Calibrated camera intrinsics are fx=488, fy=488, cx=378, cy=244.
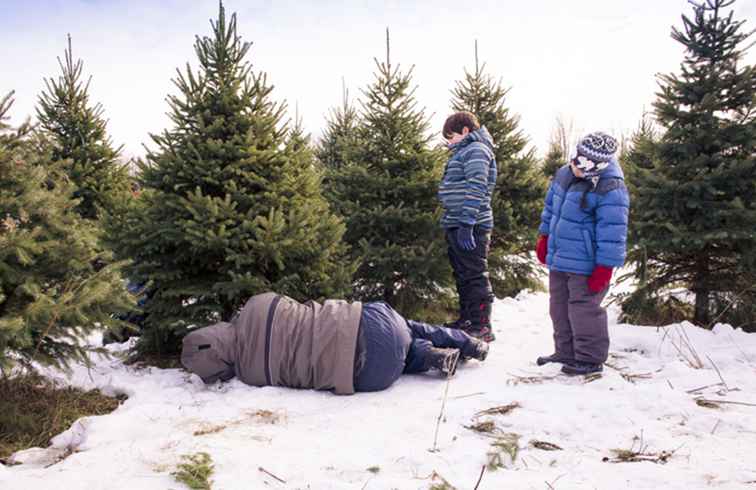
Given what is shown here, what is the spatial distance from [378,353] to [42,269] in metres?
2.46

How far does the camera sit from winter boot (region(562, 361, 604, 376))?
4.29m

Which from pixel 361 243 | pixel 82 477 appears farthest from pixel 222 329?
pixel 361 243

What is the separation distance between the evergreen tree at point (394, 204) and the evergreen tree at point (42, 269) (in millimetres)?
3288

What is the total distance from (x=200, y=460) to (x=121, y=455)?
0.48 meters

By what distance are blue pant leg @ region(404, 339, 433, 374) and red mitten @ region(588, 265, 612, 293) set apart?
1.51m

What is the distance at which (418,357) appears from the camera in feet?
13.6

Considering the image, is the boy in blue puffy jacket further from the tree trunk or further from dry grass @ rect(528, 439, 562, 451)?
the tree trunk

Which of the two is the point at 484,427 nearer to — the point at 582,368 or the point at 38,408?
the point at 582,368

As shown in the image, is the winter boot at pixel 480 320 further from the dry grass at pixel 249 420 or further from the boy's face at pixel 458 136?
the dry grass at pixel 249 420

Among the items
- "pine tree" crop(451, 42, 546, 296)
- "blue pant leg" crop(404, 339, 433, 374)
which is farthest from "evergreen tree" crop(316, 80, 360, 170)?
"blue pant leg" crop(404, 339, 433, 374)

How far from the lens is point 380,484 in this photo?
251 cm

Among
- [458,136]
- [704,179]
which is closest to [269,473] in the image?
[458,136]

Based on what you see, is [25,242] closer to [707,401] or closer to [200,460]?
[200,460]

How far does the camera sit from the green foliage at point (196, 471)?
2.43 meters
